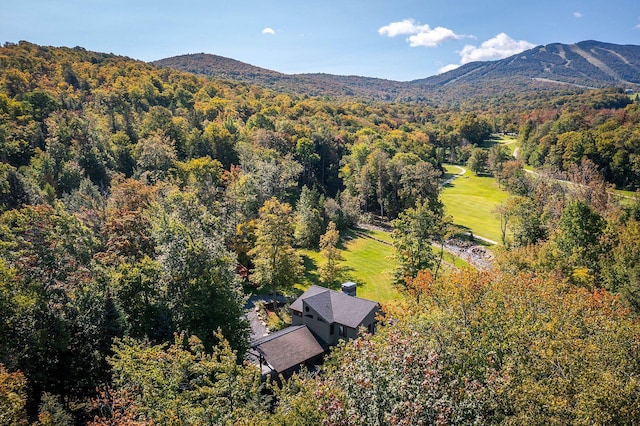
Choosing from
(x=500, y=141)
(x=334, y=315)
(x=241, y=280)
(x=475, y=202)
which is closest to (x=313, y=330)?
(x=334, y=315)

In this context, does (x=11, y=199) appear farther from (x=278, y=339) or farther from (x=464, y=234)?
(x=464, y=234)

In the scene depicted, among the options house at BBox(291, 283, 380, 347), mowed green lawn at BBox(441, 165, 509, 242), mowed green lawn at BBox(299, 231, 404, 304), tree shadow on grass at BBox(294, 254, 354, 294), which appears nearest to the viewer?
house at BBox(291, 283, 380, 347)

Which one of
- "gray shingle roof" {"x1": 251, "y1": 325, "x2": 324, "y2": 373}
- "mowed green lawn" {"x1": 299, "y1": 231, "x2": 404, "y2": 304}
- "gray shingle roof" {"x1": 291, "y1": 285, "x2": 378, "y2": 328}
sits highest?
"gray shingle roof" {"x1": 291, "y1": 285, "x2": 378, "y2": 328}

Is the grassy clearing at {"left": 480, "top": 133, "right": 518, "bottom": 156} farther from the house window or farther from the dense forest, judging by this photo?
the house window

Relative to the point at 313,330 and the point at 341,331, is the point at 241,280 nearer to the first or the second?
the point at 313,330

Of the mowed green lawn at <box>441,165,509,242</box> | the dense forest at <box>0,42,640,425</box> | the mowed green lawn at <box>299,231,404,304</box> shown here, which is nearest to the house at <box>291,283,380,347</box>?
the dense forest at <box>0,42,640,425</box>

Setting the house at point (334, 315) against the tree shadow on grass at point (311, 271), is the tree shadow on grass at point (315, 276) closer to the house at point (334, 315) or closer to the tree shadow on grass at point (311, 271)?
the tree shadow on grass at point (311, 271)

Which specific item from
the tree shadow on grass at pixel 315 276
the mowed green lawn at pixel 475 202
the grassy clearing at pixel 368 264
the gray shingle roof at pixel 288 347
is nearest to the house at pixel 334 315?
the gray shingle roof at pixel 288 347
